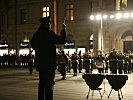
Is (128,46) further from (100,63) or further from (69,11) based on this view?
(100,63)

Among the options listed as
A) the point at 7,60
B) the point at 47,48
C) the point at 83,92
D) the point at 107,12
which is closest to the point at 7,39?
the point at 7,60

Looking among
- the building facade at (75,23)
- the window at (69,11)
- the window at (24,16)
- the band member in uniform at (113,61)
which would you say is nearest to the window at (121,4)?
the building facade at (75,23)

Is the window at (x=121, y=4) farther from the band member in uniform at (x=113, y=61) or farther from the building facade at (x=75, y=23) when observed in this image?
the band member in uniform at (x=113, y=61)

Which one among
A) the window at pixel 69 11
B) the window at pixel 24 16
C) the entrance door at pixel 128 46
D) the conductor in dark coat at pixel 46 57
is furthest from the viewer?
the window at pixel 24 16

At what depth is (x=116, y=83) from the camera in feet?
39.6

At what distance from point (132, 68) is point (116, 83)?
16005 millimetres

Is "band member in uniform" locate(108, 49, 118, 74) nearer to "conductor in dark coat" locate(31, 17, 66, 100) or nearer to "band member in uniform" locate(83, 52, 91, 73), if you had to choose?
"band member in uniform" locate(83, 52, 91, 73)

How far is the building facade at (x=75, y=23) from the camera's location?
118 ft

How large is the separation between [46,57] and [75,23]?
105 ft

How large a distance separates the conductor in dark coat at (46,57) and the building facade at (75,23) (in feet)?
72.7

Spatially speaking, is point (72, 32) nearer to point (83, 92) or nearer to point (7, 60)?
point (7, 60)

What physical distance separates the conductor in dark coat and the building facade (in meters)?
22.2

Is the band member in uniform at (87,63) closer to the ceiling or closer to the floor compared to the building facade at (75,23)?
closer to the floor

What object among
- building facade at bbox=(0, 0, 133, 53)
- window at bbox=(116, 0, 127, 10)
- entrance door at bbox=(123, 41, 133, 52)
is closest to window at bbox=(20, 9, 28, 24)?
building facade at bbox=(0, 0, 133, 53)
